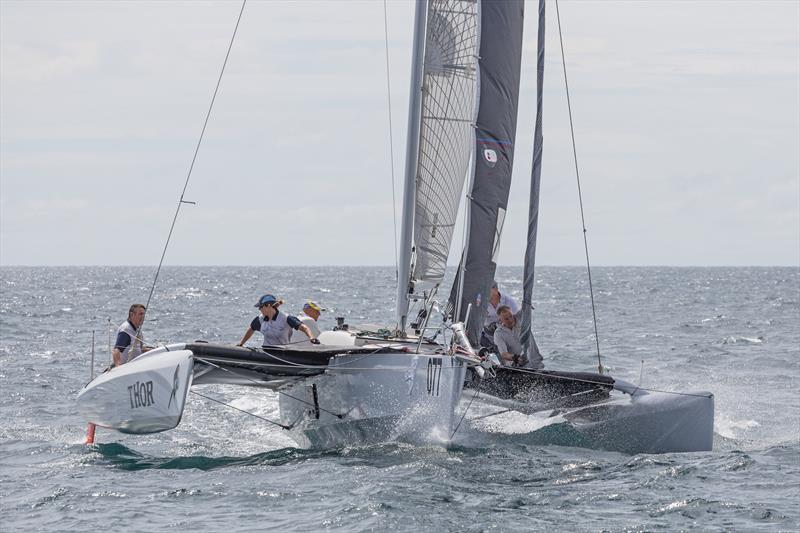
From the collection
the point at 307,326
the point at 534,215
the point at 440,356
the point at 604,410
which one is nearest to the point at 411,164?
the point at 534,215

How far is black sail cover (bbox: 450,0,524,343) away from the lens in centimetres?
1073

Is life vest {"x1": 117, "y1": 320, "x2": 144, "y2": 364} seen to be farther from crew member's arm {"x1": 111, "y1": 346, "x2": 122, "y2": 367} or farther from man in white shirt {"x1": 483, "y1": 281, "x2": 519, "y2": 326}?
man in white shirt {"x1": 483, "y1": 281, "x2": 519, "y2": 326}

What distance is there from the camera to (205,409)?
13.2 m

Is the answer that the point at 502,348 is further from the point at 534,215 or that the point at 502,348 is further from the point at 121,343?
the point at 121,343

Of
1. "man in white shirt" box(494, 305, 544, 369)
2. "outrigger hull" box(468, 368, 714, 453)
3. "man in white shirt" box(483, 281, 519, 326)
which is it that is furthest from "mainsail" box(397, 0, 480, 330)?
"outrigger hull" box(468, 368, 714, 453)

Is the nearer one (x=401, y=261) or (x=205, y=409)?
(x=401, y=261)

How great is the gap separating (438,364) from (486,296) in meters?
2.13

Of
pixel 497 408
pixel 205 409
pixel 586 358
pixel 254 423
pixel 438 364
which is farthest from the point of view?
pixel 586 358

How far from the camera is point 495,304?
38.9ft

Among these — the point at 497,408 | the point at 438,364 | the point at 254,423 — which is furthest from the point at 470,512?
the point at 254,423

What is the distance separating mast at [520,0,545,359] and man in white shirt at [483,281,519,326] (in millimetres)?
388

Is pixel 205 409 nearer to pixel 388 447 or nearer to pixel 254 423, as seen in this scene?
pixel 254 423

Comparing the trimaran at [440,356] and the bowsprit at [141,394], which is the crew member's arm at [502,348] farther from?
the bowsprit at [141,394]

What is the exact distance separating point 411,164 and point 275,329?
2.02 m
